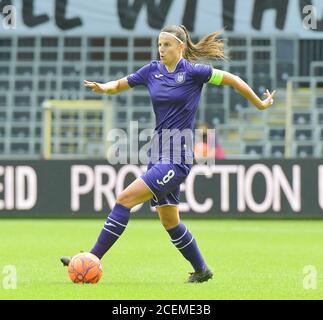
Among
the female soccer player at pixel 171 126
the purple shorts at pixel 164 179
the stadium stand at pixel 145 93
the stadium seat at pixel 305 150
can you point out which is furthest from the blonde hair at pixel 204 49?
the stadium seat at pixel 305 150

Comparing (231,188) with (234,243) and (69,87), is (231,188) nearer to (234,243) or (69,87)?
(234,243)

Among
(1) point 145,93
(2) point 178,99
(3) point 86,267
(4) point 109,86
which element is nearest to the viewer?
(3) point 86,267

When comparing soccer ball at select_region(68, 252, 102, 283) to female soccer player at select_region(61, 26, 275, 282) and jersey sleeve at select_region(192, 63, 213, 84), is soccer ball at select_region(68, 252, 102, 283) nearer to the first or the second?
female soccer player at select_region(61, 26, 275, 282)

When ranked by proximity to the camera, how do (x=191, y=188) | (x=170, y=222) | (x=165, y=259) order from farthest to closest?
1. (x=191, y=188)
2. (x=165, y=259)
3. (x=170, y=222)

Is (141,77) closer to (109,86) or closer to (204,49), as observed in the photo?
(109,86)

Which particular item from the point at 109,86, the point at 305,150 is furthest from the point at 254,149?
the point at 109,86

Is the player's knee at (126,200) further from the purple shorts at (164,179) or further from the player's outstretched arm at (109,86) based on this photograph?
the player's outstretched arm at (109,86)

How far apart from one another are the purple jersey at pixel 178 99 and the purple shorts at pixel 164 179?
0.39ft

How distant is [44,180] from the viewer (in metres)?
18.8

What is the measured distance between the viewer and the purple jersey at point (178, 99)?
8.73 metres

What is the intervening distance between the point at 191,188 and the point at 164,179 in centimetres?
1023

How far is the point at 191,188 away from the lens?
18.8m

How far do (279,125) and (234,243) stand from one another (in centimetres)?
969

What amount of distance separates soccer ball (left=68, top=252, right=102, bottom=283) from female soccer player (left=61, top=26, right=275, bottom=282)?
4.8 inches
